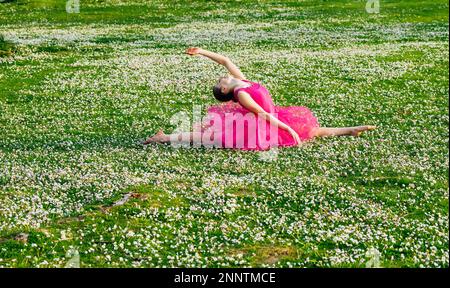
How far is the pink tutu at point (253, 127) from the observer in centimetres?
1703

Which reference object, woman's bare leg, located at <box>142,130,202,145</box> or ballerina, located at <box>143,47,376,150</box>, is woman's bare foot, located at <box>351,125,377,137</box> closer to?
ballerina, located at <box>143,47,376,150</box>

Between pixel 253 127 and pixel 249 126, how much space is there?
125 millimetres

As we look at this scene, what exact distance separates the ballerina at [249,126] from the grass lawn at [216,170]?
0.53 meters

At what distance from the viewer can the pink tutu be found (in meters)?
17.0

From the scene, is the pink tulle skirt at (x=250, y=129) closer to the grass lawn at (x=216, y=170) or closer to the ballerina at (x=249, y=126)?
the ballerina at (x=249, y=126)

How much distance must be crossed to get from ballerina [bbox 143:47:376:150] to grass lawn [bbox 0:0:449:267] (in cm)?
53

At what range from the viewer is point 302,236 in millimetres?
11133

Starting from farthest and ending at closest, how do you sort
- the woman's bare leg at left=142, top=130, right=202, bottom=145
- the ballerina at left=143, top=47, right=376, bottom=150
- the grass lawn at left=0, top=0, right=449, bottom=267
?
the woman's bare leg at left=142, top=130, right=202, bottom=145
the ballerina at left=143, top=47, right=376, bottom=150
the grass lawn at left=0, top=0, right=449, bottom=267

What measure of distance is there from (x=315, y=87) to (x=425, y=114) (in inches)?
245

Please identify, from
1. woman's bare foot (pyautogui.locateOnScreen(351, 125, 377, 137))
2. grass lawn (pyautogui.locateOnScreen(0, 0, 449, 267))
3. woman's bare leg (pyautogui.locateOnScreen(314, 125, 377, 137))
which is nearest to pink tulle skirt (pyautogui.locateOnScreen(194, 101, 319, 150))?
woman's bare leg (pyautogui.locateOnScreen(314, 125, 377, 137))

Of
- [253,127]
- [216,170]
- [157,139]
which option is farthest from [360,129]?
[157,139]

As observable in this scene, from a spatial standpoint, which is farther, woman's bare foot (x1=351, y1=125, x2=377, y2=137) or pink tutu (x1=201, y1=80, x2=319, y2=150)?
woman's bare foot (x1=351, y1=125, x2=377, y2=137)

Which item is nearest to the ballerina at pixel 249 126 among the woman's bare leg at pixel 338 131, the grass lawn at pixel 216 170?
the woman's bare leg at pixel 338 131

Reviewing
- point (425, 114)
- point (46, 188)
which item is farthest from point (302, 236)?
point (425, 114)
